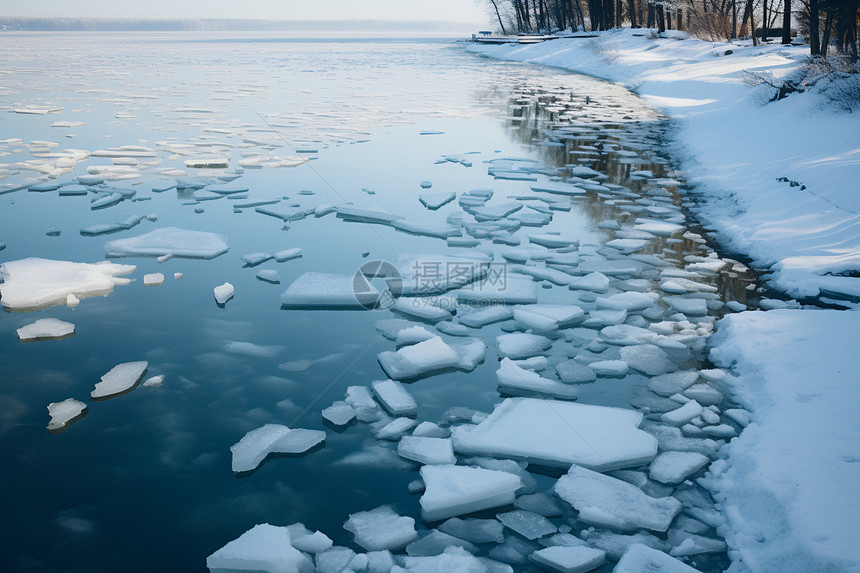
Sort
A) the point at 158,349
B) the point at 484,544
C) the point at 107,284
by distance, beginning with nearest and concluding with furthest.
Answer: the point at 484,544
the point at 158,349
the point at 107,284

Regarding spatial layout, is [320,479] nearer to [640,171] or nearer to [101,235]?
[101,235]

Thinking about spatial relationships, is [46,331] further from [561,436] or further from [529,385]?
[561,436]

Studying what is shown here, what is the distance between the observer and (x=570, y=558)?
6.36ft

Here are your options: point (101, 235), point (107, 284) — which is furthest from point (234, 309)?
point (101, 235)

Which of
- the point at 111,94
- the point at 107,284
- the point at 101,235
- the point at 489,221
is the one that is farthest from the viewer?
the point at 111,94

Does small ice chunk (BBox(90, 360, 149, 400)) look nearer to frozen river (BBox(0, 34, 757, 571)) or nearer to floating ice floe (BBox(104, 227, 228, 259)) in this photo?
frozen river (BBox(0, 34, 757, 571))

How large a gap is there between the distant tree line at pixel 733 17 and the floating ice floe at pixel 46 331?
12686mm

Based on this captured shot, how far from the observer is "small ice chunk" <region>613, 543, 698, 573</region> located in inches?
74.2

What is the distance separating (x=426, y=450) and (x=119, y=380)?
158cm

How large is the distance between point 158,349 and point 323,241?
196 cm

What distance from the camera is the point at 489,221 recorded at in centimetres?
547

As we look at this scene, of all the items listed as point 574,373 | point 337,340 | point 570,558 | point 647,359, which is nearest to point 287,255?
point 337,340

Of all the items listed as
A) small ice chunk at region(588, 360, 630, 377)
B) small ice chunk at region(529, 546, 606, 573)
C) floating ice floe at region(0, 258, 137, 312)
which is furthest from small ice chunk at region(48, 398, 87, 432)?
small ice chunk at region(588, 360, 630, 377)

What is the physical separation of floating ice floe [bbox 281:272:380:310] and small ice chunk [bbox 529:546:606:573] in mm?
2142
